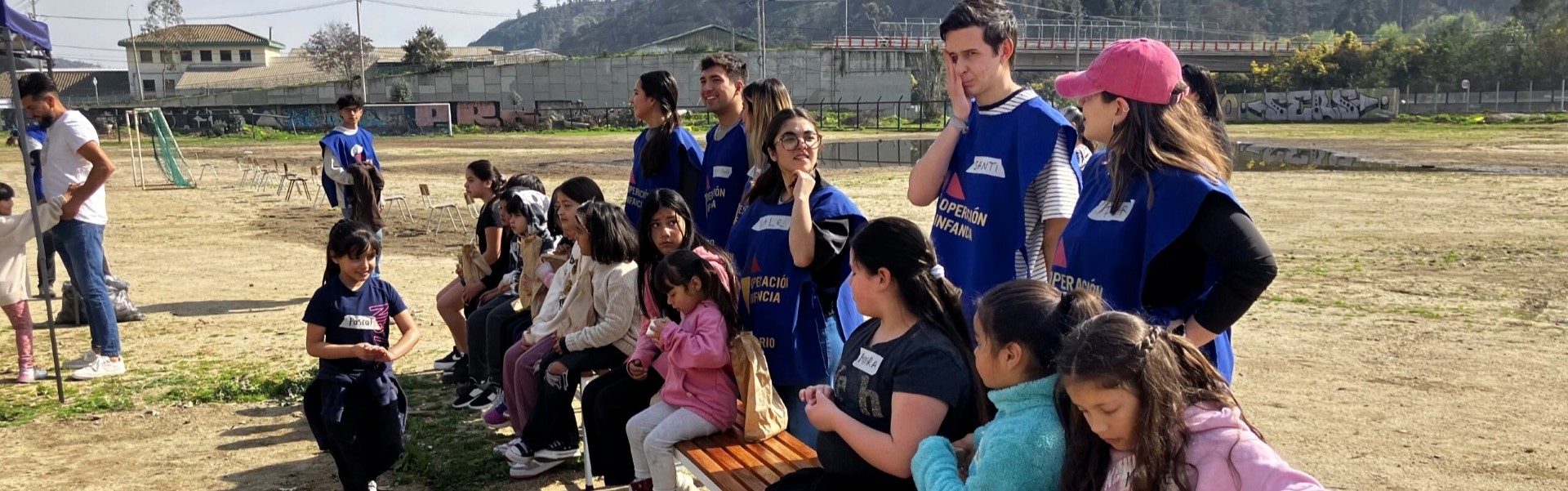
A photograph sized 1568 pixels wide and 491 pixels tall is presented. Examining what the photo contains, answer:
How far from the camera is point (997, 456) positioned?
2525 millimetres

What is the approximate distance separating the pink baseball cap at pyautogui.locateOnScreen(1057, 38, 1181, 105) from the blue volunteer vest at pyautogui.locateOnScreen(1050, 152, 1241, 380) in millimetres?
217

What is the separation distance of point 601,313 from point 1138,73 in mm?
3063

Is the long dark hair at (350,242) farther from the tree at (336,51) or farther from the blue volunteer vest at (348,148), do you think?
the tree at (336,51)

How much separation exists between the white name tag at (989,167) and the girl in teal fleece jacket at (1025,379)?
0.97m

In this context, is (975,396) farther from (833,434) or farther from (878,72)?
(878,72)

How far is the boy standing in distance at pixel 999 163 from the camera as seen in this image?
11.3 ft

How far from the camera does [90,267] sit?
739cm

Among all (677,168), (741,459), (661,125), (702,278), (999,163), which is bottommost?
(741,459)

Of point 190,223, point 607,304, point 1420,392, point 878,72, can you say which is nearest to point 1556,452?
point 1420,392

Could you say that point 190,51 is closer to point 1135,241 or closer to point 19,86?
point 19,86

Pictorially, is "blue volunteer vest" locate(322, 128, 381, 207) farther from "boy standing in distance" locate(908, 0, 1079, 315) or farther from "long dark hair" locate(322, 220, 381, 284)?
"boy standing in distance" locate(908, 0, 1079, 315)

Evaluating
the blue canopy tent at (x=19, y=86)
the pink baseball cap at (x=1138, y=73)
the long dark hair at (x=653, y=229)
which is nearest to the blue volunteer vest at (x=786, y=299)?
the long dark hair at (x=653, y=229)

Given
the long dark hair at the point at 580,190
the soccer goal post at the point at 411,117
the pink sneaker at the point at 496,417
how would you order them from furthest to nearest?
the soccer goal post at the point at 411,117
the pink sneaker at the point at 496,417
the long dark hair at the point at 580,190

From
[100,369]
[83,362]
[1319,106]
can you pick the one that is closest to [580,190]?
[100,369]
